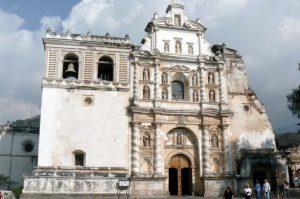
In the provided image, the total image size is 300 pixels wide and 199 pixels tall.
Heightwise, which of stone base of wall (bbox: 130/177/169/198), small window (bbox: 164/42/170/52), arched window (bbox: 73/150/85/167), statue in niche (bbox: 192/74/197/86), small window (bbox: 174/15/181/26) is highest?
small window (bbox: 174/15/181/26)

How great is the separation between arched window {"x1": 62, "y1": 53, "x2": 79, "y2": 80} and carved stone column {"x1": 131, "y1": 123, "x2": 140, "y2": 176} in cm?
658

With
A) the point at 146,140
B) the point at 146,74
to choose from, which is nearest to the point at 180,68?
the point at 146,74

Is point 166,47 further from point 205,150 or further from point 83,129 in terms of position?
point 83,129

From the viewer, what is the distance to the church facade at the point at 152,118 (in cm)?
2897

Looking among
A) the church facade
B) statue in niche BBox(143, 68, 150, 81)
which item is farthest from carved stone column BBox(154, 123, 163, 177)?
statue in niche BBox(143, 68, 150, 81)

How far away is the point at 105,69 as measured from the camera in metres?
33.5

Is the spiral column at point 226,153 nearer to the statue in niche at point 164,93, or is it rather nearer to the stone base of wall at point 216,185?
the stone base of wall at point 216,185

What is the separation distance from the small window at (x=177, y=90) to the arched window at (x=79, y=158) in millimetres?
9398

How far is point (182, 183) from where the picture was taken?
32.0 m

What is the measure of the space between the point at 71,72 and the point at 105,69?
3.31 m

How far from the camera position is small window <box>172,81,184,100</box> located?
1319 inches

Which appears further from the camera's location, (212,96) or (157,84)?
(212,96)

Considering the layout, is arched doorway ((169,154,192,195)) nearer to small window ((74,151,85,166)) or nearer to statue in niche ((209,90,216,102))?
statue in niche ((209,90,216,102))

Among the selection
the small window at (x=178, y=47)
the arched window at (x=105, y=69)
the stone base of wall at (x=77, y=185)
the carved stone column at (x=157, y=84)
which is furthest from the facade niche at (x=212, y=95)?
the stone base of wall at (x=77, y=185)
